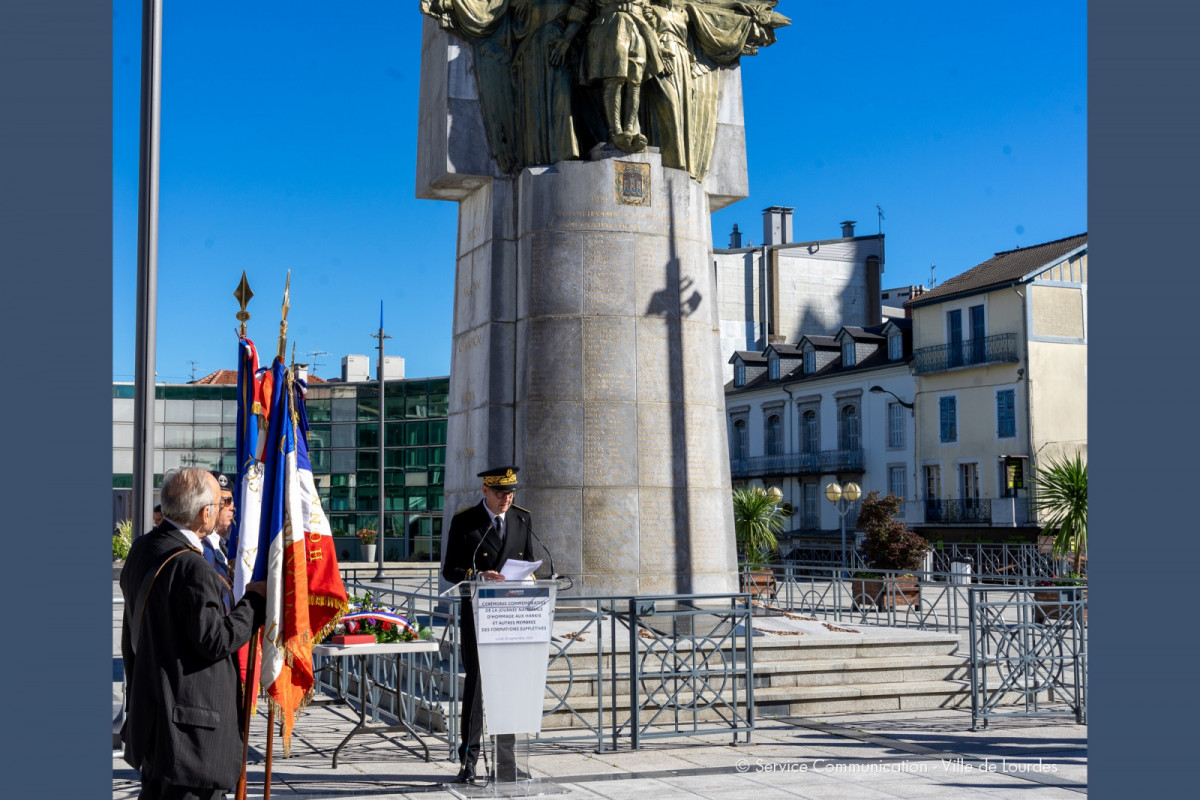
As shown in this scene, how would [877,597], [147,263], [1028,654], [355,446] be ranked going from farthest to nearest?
[355,446] → [877,597] → [1028,654] → [147,263]

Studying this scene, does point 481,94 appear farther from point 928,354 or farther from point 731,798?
point 928,354

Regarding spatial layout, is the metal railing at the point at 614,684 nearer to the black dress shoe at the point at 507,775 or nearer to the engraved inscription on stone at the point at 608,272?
the black dress shoe at the point at 507,775

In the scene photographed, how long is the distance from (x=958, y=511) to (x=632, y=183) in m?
36.3

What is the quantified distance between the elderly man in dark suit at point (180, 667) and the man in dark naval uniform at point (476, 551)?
10.2 feet

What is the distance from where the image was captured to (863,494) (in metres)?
52.4

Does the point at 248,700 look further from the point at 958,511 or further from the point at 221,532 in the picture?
the point at 958,511

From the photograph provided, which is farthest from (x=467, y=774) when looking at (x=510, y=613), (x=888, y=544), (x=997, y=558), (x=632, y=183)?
(x=997, y=558)

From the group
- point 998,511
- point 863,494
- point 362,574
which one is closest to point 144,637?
point 362,574

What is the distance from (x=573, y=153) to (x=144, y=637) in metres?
8.87

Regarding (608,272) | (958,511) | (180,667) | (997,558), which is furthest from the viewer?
(958,511)

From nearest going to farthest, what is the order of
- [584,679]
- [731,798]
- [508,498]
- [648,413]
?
[731,798] < [508,498] < [584,679] < [648,413]

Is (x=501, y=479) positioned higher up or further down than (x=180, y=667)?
higher up

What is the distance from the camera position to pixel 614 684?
371 inches

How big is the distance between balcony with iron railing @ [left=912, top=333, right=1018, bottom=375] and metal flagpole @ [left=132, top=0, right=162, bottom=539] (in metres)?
38.6
